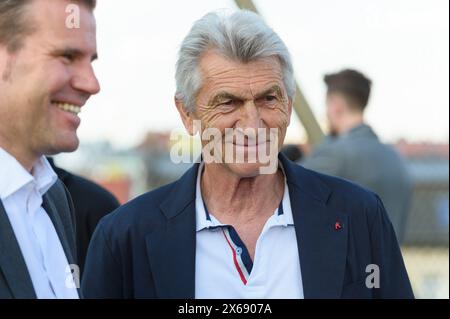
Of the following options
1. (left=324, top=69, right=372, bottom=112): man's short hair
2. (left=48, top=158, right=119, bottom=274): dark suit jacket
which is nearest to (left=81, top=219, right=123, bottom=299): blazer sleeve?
(left=48, top=158, right=119, bottom=274): dark suit jacket

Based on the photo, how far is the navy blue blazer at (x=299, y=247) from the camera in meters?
3.01

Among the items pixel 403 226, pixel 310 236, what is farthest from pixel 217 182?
pixel 403 226

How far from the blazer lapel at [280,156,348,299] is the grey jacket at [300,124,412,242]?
2075mm

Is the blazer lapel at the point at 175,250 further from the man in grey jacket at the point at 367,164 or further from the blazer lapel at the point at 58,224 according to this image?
the man in grey jacket at the point at 367,164

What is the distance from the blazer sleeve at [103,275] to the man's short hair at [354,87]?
2970 mm

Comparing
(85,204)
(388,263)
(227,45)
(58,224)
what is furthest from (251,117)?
(85,204)

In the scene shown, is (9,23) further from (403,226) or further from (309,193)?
(403,226)

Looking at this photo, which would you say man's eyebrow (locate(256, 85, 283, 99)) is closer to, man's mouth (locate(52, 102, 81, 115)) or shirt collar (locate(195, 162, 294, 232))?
shirt collar (locate(195, 162, 294, 232))

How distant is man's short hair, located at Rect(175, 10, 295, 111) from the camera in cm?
315

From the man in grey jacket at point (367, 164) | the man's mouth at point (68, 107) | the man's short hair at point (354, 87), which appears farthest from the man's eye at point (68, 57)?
the man's short hair at point (354, 87)

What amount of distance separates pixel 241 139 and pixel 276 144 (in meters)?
0.11

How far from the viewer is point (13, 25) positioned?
2410 millimetres

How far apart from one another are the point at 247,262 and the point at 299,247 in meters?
0.16

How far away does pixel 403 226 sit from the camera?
5.64 meters
